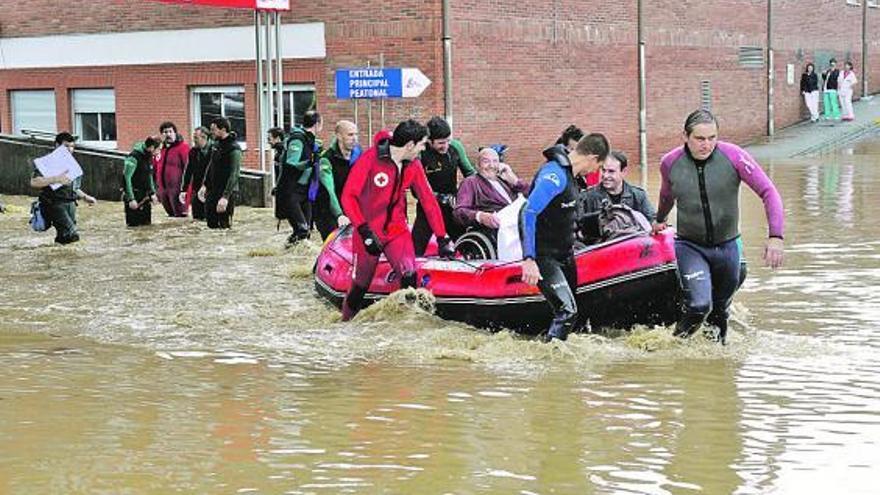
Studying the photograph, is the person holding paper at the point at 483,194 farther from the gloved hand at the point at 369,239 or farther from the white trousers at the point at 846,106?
the white trousers at the point at 846,106

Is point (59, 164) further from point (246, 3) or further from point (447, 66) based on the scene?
point (447, 66)

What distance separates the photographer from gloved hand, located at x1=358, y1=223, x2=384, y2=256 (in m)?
10.8

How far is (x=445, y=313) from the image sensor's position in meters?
11.1

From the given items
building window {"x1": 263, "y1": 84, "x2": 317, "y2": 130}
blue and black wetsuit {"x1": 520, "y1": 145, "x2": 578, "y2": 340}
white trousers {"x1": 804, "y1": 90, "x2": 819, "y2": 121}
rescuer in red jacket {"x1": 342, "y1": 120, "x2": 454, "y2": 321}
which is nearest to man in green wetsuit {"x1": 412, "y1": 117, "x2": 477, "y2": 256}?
rescuer in red jacket {"x1": 342, "y1": 120, "x2": 454, "y2": 321}

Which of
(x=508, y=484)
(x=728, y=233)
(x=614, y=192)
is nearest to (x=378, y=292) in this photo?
(x=614, y=192)

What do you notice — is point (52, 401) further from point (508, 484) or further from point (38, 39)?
point (38, 39)

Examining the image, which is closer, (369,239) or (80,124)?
(369,239)

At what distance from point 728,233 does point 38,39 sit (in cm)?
2523

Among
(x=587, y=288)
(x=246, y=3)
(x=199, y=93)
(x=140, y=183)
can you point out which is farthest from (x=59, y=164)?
(x=199, y=93)

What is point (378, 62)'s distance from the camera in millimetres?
26344

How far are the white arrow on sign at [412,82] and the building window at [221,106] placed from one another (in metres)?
5.69

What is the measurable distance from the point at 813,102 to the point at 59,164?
2929cm

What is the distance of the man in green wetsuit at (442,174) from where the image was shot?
12.7 meters

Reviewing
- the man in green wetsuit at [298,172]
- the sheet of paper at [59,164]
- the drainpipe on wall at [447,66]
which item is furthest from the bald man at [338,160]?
the drainpipe on wall at [447,66]
